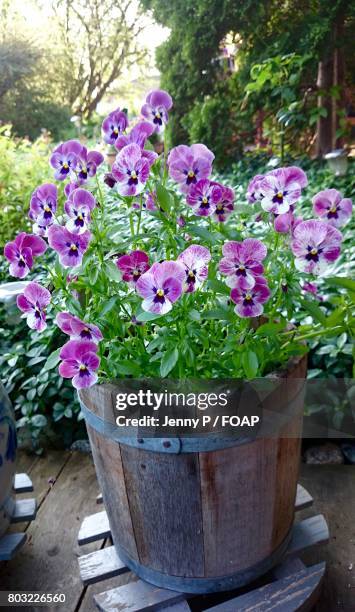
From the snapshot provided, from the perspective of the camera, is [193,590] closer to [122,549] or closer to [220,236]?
[122,549]

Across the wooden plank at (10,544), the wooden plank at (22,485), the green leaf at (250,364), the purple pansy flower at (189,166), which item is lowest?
the wooden plank at (10,544)

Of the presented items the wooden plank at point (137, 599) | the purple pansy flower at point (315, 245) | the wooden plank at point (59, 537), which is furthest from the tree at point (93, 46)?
the wooden plank at point (137, 599)

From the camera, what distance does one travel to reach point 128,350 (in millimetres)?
1026

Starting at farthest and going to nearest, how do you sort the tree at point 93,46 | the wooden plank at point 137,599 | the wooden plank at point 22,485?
1. the tree at point 93,46
2. the wooden plank at point 22,485
3. the wooden plank at point 137,599

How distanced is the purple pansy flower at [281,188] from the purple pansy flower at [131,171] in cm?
21

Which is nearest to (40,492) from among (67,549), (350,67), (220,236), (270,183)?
(67,549)

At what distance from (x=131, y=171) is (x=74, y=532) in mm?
1115

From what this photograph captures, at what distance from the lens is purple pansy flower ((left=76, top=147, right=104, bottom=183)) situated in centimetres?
100

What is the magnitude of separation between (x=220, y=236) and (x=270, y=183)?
137 mm

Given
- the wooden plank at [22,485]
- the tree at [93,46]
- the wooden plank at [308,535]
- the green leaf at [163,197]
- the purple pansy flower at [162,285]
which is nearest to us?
the purple pansy flower at [162,285]

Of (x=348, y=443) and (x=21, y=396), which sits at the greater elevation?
(x=21, y=396)

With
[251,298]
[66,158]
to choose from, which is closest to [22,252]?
[66,158]

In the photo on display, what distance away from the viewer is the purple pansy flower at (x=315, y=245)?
0.88m

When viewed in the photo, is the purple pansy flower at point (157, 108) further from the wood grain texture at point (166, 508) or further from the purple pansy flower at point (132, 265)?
the wood grain texture at point (166, 508)
